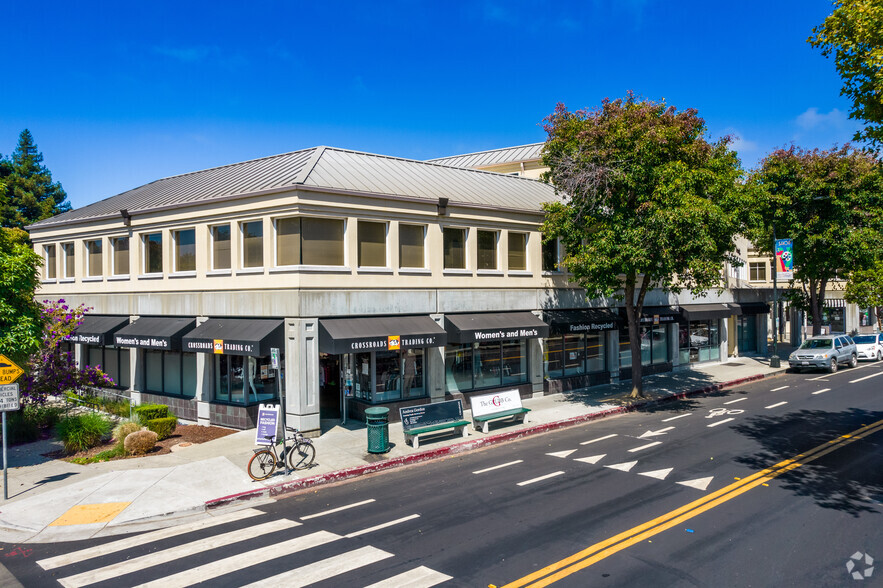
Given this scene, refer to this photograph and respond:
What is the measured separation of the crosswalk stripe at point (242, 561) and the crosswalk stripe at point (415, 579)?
1768 millimetres

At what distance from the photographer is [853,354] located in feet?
107

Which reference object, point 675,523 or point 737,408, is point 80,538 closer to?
point 675,523

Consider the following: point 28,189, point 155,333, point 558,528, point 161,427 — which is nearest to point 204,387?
point 161,427

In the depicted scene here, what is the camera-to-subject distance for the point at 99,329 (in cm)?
2294

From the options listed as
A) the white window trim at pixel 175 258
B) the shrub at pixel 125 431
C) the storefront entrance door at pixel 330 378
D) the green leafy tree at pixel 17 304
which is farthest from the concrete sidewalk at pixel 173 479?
the white window trim at pixel 175 258

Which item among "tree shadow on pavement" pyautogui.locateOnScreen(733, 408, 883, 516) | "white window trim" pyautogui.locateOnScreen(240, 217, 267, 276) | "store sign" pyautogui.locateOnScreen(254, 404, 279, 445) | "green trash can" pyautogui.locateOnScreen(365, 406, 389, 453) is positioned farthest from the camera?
"white window trim" pyautogui.locateOnScreen(240, 217, 267, 276)

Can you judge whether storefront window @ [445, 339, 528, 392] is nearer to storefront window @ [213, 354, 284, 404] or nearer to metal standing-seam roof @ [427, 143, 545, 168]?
storefront window @ [213, 354, 284, 404]

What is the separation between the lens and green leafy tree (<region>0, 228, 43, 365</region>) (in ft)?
47.0

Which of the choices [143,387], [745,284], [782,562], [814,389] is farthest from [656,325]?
[143,387]

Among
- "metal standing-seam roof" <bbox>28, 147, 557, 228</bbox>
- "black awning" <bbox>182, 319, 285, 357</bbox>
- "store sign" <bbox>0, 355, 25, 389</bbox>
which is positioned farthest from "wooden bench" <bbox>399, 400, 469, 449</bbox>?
"store sign" <bbox>0, 355, 25, 389</bbox>

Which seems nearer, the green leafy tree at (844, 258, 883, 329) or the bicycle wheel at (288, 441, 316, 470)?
the bicycle wheel at (288, 441, 316, 470)

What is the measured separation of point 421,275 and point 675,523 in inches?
490

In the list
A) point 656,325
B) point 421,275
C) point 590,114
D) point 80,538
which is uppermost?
point 590,114

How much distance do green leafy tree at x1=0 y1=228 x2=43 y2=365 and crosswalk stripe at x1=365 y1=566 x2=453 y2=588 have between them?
11894 mm
